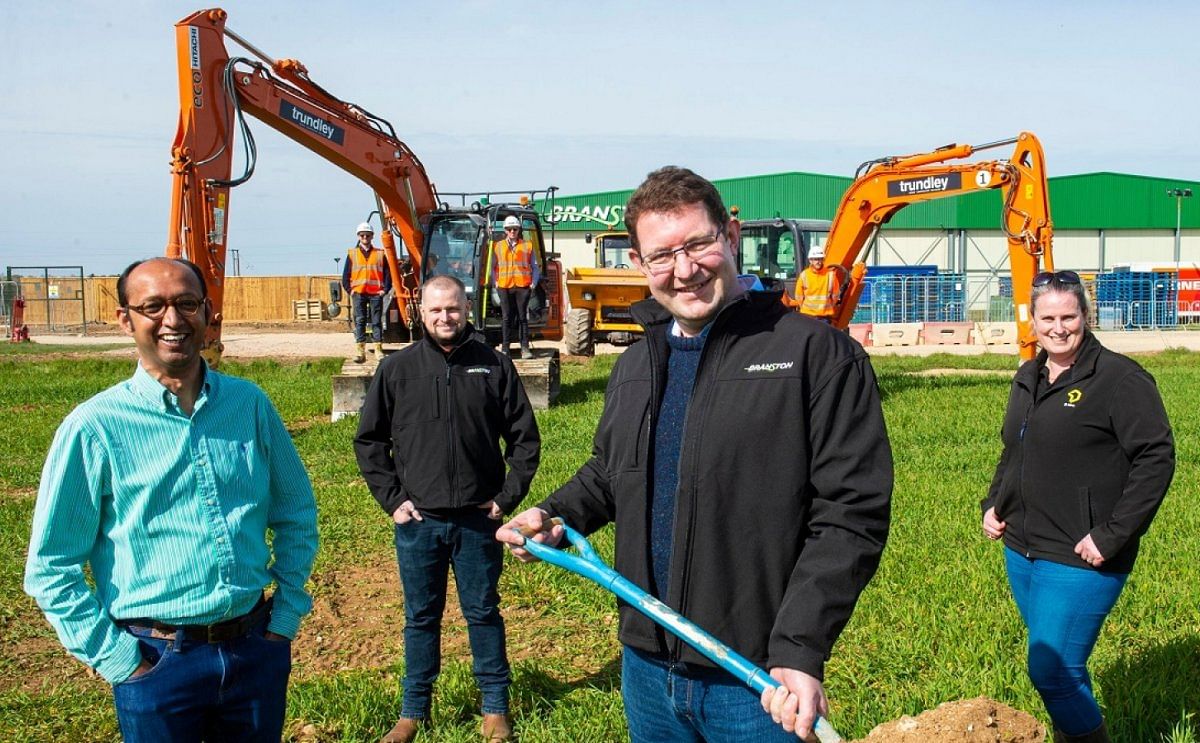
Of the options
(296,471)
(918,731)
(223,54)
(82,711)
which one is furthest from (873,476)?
(223,54)

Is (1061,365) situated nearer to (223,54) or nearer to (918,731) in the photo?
(918,731)

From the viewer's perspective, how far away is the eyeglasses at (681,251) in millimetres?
2520

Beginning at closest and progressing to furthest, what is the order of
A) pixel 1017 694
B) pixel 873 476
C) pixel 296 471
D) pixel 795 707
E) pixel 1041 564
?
pixel 795 707
pixel 873 476
pixel 296 471
pixel 1041 564
pixel 1017 694

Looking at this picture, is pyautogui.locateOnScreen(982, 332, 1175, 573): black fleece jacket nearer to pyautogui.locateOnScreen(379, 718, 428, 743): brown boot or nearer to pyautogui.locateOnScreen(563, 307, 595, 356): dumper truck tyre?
pyautogui.locateOnScreen(379, 718, 428, 743): brown boot

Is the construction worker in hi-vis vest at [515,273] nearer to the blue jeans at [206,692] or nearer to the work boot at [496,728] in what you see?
the work boot at [496,728]

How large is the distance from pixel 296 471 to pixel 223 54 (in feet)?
31.9

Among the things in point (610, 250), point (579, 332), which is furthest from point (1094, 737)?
point (610, 250)

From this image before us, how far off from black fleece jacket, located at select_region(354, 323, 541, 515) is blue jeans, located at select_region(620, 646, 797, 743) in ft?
6.25

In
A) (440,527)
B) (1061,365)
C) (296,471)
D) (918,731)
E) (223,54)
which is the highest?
(223,54)

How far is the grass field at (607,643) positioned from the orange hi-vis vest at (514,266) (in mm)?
5549

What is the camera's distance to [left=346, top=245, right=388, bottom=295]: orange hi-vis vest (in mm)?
15250

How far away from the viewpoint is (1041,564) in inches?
151

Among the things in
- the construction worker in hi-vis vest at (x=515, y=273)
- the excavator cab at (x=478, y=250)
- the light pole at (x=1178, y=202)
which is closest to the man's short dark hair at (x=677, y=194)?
the construction worker in hi-vis vest at (x=515, y=273)

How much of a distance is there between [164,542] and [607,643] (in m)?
3.07
